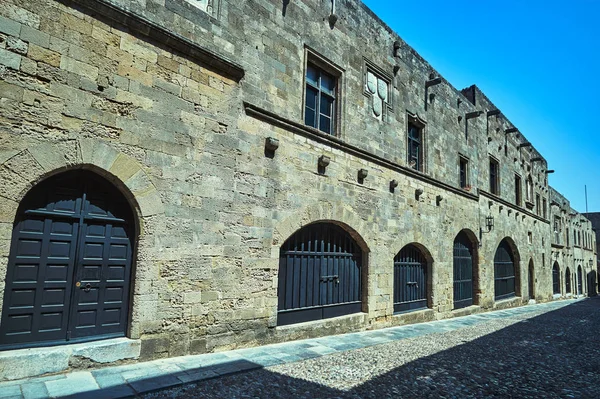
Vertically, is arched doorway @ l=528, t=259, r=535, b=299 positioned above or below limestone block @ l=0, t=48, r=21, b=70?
below

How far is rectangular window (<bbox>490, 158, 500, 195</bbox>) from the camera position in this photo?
574 inches

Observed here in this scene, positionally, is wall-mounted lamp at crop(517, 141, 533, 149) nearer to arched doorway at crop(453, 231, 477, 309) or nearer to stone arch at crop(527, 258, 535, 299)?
stone arch at crop(527, 258, 535, 299)

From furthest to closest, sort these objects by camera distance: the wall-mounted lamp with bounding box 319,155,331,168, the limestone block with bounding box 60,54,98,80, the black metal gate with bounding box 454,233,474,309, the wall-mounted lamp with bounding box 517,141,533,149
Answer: the wall-mounted lamp with bounding box 517,141,533,149
the black metal gate with bounding box 454,233,474,309
the wall-mounted lamp with bounding box 319,155,331,168
the limestone block with bounding box 60,54,98,80

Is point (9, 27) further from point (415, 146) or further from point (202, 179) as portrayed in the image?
point (415, 146)

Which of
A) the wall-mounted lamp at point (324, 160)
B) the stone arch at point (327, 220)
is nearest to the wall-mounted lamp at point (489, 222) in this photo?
the stone arch at point (327, 220)

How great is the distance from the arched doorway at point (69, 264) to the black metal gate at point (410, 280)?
6.30m

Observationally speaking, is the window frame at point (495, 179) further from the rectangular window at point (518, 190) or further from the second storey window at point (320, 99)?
the second storey window at point (320, 99)

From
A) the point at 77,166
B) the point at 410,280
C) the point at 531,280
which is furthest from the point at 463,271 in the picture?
the point at 77,166

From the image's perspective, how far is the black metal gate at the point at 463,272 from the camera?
11.2m

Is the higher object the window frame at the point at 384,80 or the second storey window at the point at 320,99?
the window frame at the point at 384,80

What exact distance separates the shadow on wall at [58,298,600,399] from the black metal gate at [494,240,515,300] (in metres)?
7.70

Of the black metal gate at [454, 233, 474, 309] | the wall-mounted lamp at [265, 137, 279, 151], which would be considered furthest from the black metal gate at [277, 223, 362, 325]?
the black metal gate at [454, 233, 474, 309]

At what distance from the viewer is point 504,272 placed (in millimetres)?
14906

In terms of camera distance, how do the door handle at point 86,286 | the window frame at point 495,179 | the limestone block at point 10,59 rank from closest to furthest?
the limestone block at point 10,59 → the door handle at point 86,286 → the window frame at point 495,179
